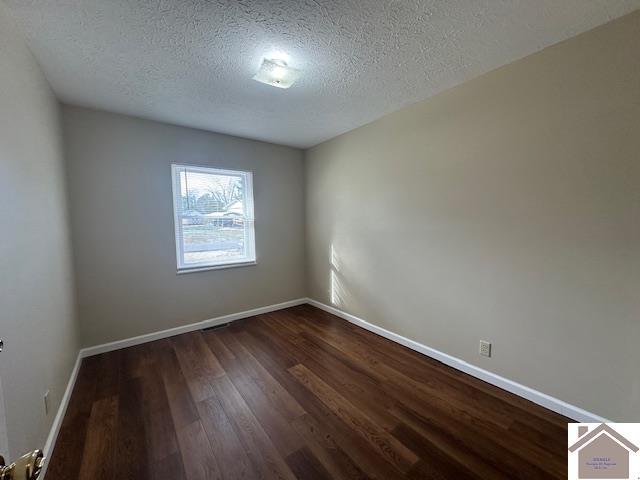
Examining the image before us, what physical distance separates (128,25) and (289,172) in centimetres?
247

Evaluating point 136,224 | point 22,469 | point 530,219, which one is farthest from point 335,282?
point 22,469

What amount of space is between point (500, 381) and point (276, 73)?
2880mm

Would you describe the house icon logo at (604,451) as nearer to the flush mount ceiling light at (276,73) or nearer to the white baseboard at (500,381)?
the white baseboard at (500,381)

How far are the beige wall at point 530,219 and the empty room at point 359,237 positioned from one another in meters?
0.01

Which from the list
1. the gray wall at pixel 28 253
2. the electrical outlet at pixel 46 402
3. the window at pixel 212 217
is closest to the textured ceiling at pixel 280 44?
the gray wall at pixel 28 253

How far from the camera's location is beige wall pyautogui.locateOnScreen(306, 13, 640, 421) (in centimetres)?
149

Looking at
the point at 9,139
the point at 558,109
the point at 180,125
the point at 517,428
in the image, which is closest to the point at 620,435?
the point at 517,428

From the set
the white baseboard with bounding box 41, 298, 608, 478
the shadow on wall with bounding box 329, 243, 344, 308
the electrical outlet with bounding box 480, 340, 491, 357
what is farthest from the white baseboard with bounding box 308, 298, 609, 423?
the shadow on wall with bounding box 329, 243, 344, 308

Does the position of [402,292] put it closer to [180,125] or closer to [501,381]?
[501,381]

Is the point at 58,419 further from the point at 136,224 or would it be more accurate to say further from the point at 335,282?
the point at 335,282

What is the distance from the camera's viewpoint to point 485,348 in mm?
2090

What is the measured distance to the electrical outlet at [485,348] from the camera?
2072mm

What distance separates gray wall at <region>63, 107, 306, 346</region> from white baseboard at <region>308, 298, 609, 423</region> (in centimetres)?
200

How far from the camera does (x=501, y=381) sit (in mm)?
2004
